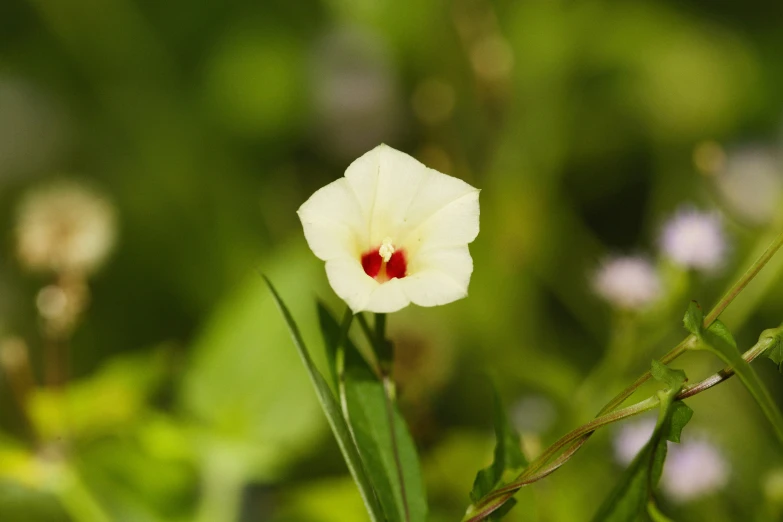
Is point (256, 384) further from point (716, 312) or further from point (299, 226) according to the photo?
point (716, 312)

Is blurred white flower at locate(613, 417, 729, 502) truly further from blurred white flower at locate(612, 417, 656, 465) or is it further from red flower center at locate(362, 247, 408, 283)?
red flower center at locate(362, 247, 408, 283)

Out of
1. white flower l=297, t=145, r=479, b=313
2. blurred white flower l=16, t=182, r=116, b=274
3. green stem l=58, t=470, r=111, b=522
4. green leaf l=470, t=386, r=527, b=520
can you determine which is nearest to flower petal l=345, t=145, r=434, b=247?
white flower l=297, t=145, r=479, b=313

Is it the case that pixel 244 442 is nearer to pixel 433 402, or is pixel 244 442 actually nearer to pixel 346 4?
pixel 433 402

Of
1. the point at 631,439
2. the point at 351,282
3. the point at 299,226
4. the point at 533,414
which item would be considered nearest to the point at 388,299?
the point at 351,282

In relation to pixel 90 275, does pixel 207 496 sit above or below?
below

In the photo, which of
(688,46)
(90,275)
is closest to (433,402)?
(90,275)

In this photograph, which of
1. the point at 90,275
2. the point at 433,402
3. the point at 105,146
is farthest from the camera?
the point at 105,146
